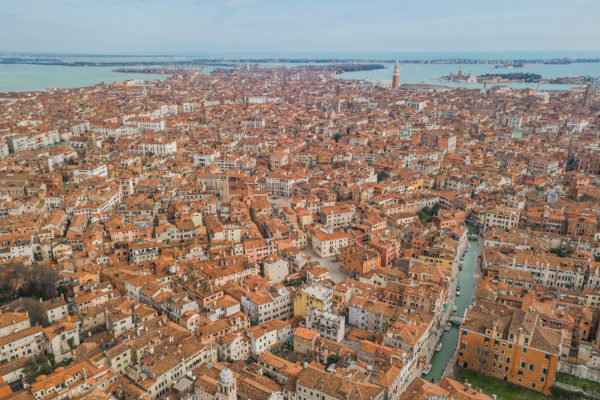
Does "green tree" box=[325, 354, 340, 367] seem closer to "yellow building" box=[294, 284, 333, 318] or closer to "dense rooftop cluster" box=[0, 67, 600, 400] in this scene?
"dense rooftop cluster" box=[0, 67, 600, 400]

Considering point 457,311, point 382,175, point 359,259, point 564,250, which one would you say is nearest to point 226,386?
point 359,259

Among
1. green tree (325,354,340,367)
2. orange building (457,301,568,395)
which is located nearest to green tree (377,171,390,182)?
orange building (457,301,568,395)

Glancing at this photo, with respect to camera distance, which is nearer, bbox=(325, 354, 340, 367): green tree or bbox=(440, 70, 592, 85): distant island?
bbox=(325, 354, 340, 367): green tree

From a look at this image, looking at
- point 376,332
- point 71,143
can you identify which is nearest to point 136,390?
point 376,332

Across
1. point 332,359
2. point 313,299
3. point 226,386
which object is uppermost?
point 226,386

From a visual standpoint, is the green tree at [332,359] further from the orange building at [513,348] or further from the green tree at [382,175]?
the green tree at [382,175]

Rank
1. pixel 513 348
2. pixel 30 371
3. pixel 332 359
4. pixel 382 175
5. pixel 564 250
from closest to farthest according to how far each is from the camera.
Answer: pixel 30 371
pixel 513 348
pixel 332 359
pixel 564 250
pixel 382 175

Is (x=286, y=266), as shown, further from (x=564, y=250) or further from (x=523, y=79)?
(x=523, y=79)
